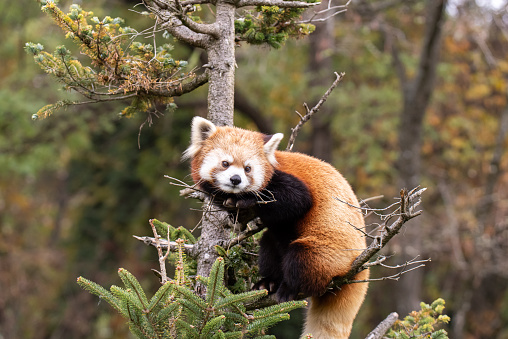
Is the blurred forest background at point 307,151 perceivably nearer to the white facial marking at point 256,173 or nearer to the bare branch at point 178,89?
the bare branch at point 178,89

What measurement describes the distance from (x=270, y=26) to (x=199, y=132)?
38.8 inches

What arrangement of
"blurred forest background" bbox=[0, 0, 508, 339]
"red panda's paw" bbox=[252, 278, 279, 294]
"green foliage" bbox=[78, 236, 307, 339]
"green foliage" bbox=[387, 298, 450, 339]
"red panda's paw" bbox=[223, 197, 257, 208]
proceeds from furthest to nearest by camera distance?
"blurred forest background" bbox=[0, 0, 508, 339] → "red panda's paw" bbox=[252, 278, 279, 294] → "green foliage" bbox=[387, 298, 450, 339] → "red panda's paw" bbox=[223, 197, 257, 208] → "green foliage" bbox=[78, 236, 307, 339]

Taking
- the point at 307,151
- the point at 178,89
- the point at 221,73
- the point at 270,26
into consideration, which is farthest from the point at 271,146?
the point at 307,151

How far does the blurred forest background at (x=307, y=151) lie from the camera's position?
1223 centimetres

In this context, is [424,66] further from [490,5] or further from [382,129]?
[382,129]

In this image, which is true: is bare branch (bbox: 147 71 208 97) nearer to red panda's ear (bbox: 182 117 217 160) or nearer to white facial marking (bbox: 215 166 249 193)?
red panda's ear (bbox: 182 117 217 160)

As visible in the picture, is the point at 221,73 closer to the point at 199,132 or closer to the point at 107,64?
the point at 199,132

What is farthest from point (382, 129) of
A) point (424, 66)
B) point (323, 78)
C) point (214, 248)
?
point (214, 248)

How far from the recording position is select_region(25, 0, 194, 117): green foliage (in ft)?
11.8

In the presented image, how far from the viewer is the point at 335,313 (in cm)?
404

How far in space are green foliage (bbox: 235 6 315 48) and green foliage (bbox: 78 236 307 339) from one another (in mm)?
1928

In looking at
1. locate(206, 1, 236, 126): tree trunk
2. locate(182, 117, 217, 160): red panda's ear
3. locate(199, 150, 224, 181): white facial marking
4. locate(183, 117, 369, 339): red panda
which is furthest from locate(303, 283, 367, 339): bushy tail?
locate(206, 1, 236, 126): tree trunk

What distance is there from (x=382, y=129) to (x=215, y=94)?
36.8 feet

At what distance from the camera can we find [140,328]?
3.00 metres
